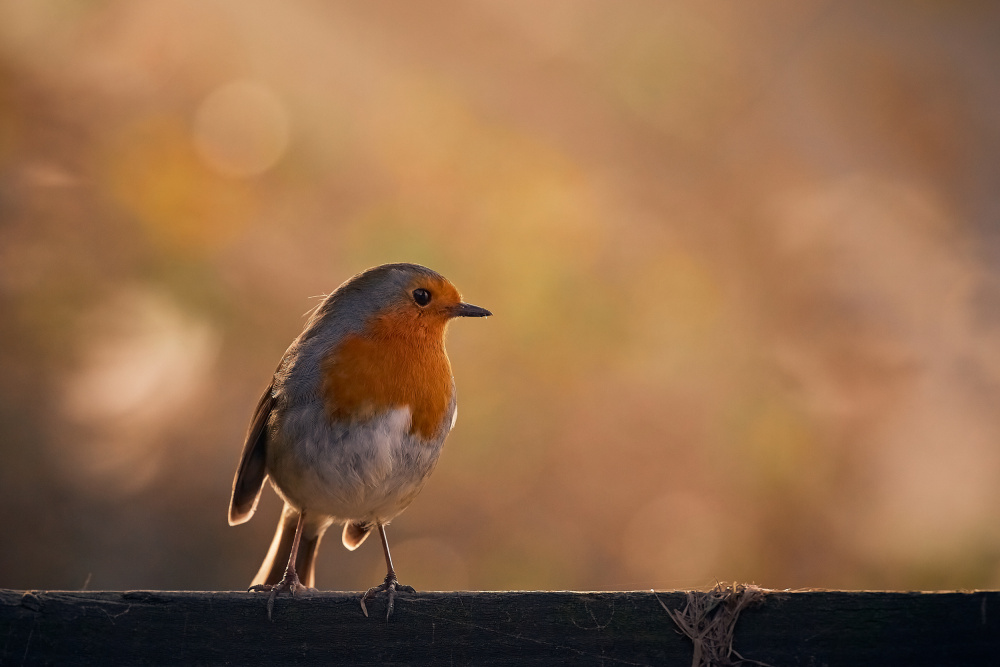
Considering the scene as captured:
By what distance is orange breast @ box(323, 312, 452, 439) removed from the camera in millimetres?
2227

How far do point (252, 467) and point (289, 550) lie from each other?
270 millimetres

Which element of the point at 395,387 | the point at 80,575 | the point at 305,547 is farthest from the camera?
the point at 80,575

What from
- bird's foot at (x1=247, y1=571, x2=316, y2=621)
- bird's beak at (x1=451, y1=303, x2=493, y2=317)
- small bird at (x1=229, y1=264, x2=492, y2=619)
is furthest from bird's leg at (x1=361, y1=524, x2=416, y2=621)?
bird's beak at (x1=451, y1=303, x2=493, y2=317)

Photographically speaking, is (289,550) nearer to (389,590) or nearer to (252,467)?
(252,467)

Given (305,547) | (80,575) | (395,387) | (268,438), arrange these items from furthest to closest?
(80,575), (305,547), (268,438), (395,387)

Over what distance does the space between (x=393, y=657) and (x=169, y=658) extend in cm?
38

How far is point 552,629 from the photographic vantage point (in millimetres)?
1638

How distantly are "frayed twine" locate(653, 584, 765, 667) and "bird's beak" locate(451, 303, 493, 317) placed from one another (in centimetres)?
112

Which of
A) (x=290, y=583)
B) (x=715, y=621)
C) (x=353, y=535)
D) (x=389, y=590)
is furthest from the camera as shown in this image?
(x=353, y=535)

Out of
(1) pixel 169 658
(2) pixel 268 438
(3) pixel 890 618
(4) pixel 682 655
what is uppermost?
(2) pixel 268 438

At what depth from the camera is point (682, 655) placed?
162cm

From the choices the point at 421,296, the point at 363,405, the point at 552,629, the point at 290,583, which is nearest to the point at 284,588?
the point at 290,583

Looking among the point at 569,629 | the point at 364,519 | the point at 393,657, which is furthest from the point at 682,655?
the point at 364,519

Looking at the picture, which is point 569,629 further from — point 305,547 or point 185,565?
point 185,565
